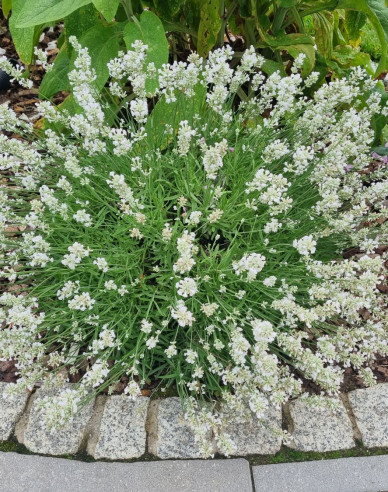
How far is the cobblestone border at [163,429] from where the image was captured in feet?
5.65

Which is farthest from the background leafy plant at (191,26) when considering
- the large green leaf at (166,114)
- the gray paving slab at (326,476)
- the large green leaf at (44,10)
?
the gray paving slab at (326,476)

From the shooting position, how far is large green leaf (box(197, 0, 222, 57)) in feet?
7.57

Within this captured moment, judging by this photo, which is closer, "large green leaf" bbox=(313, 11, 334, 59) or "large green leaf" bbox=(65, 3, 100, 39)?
"large green leaf" bbox=(65, 3, 100, 39)

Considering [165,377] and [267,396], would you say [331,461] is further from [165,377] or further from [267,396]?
[165,377]

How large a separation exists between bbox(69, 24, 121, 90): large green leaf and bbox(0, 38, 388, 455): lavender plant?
0.28m

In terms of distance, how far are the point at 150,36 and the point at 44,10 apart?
0.44 metres

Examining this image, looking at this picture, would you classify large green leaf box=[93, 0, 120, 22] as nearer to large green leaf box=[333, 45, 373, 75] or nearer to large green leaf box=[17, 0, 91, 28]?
large green leaf box=[17, 0, 91, 28]

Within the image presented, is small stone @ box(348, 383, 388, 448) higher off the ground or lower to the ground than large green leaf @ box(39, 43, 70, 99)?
lower

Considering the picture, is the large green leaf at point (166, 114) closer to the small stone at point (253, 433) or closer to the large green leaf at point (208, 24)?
the large green leaf at point (208, 24)

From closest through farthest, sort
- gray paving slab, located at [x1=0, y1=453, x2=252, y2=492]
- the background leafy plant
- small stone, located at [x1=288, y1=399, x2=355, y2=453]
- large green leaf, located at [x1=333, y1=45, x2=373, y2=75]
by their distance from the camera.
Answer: gray paving slab, located at [x1=0, y1=453, x2=252, y2=492] < small stone, located at [x1=288, y1=399, x2=355, y2=453] < the background leafy plant < large green leaf, located at [x1=333, y1=45, x2=373, y2=75]

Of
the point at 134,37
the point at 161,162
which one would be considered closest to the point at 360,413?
the point at 161,162

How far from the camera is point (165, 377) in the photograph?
5.85 ft

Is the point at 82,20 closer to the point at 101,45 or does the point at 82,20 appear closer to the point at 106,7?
the point at 101,45

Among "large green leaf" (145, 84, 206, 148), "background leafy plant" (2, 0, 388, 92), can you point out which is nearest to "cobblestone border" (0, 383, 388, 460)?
"large green leaf" (145, 84, 206, 148)
